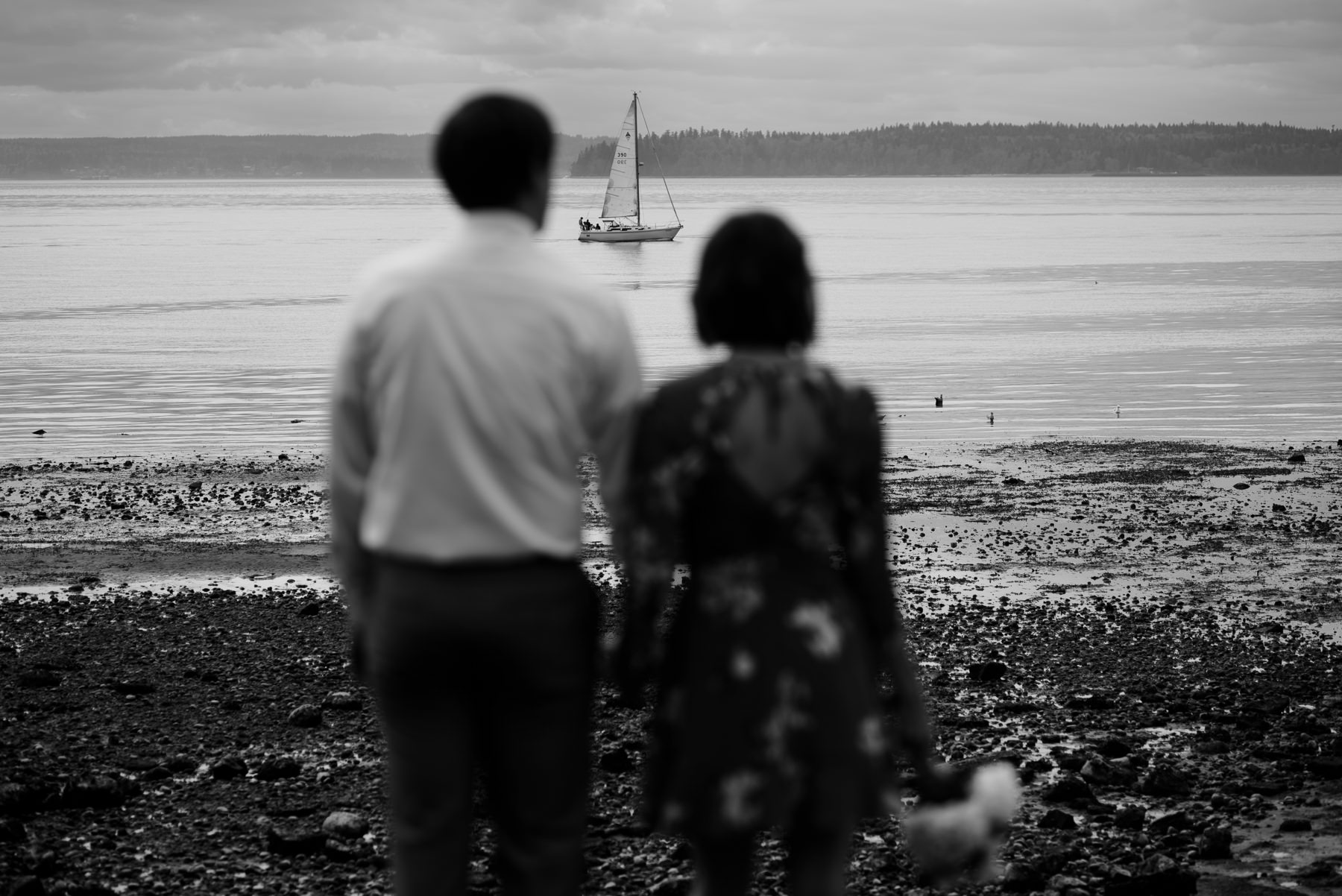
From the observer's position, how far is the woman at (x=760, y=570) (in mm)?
3418

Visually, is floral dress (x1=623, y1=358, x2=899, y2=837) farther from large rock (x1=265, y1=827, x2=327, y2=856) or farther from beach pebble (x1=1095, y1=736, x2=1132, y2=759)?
beach pebble (x1=1095, y1=736, x2=1132, y2=759)

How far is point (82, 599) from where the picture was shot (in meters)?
12.1

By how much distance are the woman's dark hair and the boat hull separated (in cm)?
9910

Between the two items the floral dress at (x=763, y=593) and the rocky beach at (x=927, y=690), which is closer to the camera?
the floral dress at (x=763, y=593)

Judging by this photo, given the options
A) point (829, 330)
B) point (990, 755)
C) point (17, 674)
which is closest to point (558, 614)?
point (990, 755)

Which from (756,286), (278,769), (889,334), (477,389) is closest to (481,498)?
(477,389)

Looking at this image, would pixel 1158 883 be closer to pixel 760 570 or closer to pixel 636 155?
pixel 760 570

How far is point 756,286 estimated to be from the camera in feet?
11.4

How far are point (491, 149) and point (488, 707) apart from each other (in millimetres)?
1263

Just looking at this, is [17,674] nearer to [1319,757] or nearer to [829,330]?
[1319,757]

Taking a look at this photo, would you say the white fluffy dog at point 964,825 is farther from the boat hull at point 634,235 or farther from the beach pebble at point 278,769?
the boat hull at point 634,235

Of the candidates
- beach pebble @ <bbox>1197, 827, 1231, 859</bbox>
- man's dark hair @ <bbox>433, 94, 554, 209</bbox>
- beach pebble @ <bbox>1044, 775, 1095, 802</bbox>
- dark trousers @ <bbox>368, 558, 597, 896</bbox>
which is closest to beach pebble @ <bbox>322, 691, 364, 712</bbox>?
beach pebble @ <bbox>1044, 775, 1095, 802</bbox>

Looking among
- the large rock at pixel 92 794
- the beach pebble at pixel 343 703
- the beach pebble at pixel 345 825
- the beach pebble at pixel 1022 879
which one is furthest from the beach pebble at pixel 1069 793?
the large rock at pixel 92 794

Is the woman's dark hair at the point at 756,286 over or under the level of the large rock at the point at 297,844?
over
